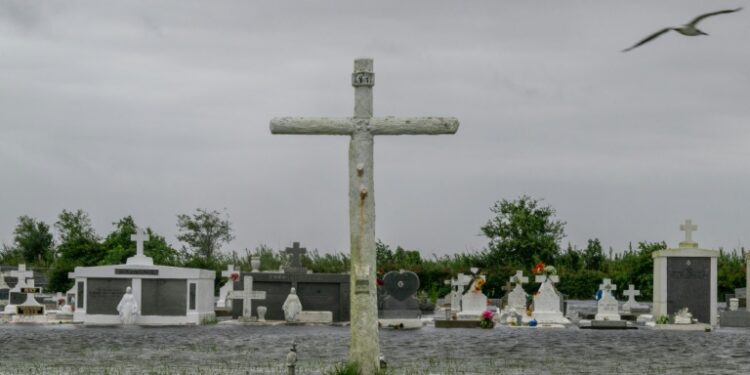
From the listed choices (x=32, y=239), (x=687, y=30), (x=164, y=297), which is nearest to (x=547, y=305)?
(x=164, y=297)

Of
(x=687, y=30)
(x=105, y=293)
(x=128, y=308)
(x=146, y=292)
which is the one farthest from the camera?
(x=105, y=293)

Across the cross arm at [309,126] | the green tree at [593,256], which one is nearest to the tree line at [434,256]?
the green tree at [593,256]

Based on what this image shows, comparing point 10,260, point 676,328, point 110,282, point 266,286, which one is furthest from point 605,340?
point 10,260

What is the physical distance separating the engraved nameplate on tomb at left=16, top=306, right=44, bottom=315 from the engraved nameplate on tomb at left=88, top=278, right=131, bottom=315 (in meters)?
2.74

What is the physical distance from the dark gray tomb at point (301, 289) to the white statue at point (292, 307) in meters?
0.88

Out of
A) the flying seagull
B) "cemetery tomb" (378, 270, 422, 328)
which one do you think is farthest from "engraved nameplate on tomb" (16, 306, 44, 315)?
the flying seagull

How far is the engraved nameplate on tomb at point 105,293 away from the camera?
138 feet

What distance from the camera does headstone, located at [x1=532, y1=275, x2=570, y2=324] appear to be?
42.3m

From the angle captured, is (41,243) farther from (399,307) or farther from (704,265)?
(704,265)

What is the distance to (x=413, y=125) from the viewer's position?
65.0 feet

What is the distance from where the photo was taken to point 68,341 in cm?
3297

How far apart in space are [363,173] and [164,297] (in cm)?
2342

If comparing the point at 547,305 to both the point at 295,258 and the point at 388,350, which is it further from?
the point at 388,350

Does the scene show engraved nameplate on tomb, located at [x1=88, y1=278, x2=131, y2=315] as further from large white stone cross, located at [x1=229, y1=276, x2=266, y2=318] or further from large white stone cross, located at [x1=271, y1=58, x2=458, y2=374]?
large white stone cross, located at [x1=271, y1=58, x2=458, y2=374]
